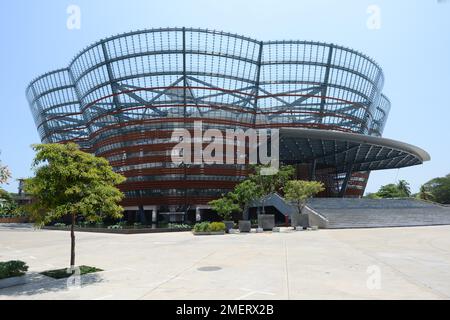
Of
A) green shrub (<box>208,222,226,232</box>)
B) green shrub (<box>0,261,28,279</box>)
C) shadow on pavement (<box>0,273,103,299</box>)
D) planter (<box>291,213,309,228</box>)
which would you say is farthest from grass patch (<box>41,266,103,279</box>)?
planter (<box>291,213,309,228</box>)

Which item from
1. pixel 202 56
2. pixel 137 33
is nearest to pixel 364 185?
pixel 202 56

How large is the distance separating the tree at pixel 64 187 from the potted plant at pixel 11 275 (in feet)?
5.84

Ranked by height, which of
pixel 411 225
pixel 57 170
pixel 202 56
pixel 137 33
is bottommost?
pixel 411 225

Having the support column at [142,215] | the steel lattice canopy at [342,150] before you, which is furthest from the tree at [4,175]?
the support column at [142,215]

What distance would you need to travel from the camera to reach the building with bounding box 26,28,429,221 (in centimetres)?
6438

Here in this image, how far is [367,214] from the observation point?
155ft

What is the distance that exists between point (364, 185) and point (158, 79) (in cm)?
6470

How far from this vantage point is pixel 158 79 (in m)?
64.8

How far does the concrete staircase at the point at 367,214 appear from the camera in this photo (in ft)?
142

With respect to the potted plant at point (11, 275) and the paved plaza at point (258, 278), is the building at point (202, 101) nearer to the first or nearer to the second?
the paved plaza at point (258, 278)

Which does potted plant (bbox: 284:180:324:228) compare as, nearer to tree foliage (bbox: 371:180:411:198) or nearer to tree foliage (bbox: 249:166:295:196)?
tree foliage (bbox: 249:166:295:196)
